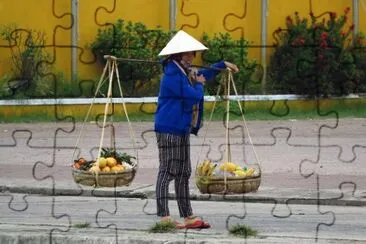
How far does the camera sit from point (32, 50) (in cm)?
2239

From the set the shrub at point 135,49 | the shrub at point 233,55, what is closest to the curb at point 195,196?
the shrub at point 233,55

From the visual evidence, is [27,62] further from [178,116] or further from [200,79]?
→ [178,116]

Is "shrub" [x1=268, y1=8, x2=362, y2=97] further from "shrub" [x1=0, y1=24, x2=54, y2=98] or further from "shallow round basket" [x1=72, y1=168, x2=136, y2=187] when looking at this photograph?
"shallow round basket" [x1=72, y1=168, x2=136, y2=187]

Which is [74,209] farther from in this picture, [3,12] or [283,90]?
[3,12]

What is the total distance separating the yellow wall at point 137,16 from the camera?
2278cm

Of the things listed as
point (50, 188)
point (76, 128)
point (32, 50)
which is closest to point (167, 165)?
point (50, 188)

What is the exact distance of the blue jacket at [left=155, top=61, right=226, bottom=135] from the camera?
9.70m

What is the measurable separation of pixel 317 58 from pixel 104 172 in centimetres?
937

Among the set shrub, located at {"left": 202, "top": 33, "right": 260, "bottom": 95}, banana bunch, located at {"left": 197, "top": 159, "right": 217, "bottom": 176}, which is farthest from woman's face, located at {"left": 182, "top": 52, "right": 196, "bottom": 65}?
shrub, located at {"left": 202, "top": 33, "right": 260, "bottom": 95}

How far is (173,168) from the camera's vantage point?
9.95 m

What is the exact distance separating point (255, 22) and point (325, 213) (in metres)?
12.9
